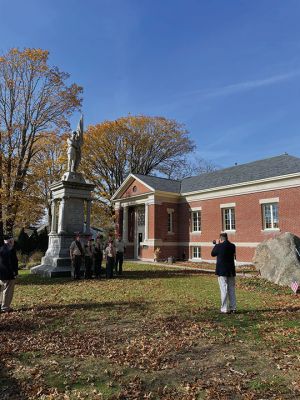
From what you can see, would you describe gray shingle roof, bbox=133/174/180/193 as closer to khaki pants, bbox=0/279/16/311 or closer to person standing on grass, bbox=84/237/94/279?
person standing on grass, bbox=84/237/94/279

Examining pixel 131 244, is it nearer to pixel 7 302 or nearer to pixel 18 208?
pixel 18 208

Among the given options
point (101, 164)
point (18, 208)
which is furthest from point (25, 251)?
point (101, 164)

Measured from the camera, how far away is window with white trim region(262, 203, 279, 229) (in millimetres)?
23453

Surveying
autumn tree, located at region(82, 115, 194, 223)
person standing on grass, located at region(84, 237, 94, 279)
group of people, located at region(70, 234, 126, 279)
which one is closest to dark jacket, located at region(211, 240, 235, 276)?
group of people, located at region(70, 234, 126, 279)

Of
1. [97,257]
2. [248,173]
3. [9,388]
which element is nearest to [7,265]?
[9,388]

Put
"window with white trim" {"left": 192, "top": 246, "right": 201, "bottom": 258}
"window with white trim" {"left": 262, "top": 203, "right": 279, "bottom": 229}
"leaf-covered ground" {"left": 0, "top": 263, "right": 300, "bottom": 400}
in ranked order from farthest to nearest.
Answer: "window with white trim" {"left": 192, "top": 246, "right": 201, "bottom": 258}
"window with white trim" {"left": 262, "top": 203, "right": 279, "bottom": 229}
"leaf-covered ground" {"left": 0, "top": 263, "right": 300, "bottom": 400}

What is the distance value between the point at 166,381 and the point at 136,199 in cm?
2734

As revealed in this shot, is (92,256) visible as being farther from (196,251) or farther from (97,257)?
(196,251)

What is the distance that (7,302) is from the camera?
9086 mm

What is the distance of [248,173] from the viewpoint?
2633 cm

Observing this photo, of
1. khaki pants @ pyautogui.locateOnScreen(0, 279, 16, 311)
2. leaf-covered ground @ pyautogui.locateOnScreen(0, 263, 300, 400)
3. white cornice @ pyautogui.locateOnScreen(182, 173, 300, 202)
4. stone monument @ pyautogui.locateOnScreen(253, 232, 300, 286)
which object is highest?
white cornice @ pyautogui.locateOnScreen(182, 173, 300, 202)

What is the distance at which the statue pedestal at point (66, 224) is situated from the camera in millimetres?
16469

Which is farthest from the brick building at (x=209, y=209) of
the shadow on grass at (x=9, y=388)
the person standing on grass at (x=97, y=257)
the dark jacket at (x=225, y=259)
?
the shadow on grass at (x=9, y=388)

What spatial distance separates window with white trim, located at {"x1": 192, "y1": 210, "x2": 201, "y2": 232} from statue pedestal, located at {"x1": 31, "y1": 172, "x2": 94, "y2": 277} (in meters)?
13.1
